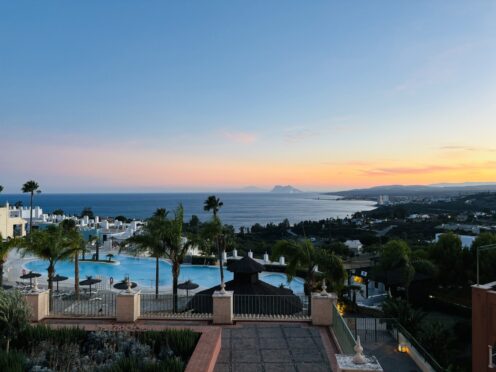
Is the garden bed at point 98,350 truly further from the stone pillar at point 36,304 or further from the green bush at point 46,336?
the stone pillar at point 36,304

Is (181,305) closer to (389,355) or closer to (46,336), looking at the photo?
(389,355)

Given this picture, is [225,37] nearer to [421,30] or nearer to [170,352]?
[421,30]

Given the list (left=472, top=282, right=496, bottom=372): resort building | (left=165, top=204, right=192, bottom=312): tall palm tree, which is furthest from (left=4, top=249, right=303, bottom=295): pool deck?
(left=472, top=282, right=496, bottom=372): resort building

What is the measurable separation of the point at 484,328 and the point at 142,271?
2795 centimetres

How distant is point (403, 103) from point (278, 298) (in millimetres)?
18896

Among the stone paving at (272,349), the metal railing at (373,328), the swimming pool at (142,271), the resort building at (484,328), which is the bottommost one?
the swimming pool at (142,271)

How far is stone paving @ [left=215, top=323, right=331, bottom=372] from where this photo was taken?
28.8ft

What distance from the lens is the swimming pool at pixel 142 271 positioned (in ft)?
102

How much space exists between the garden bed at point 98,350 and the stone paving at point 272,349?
1.03 meters

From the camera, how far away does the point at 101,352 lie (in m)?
8.66

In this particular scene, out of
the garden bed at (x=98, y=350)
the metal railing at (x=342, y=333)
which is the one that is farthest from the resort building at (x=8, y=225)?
the metal railing at (x=342, y=333)

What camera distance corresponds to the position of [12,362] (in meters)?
7.73

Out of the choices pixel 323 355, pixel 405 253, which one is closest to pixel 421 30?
pixel 405 253

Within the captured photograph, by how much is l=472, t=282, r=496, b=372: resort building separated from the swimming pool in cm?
1585
